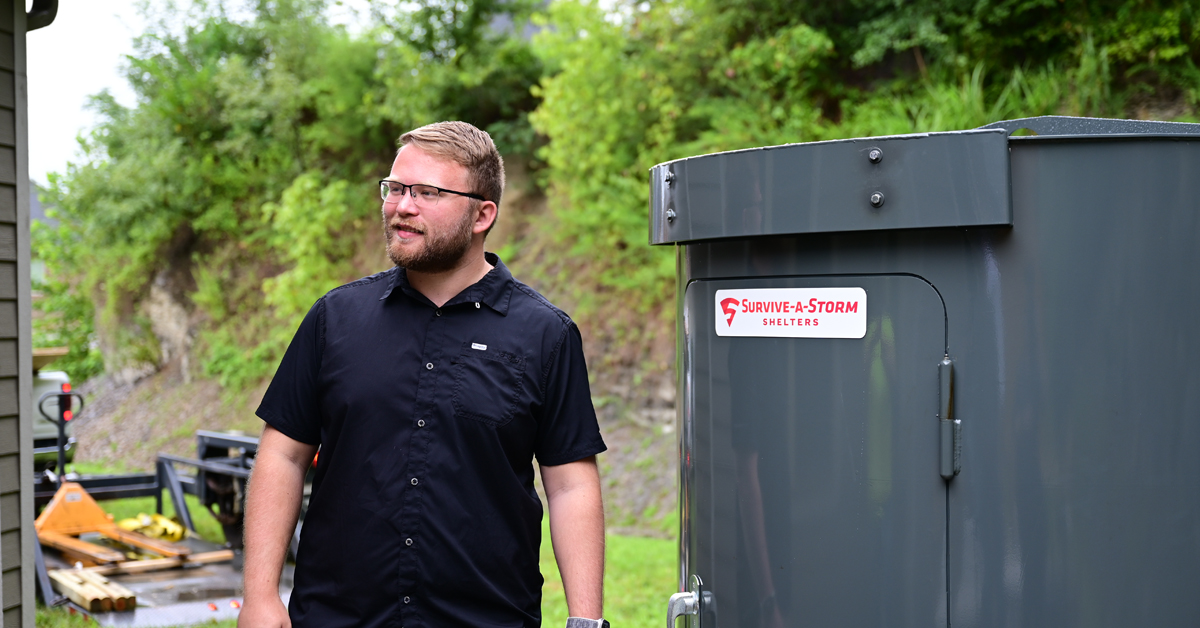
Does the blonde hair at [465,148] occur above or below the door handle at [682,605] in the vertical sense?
above

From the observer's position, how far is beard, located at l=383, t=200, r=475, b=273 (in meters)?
2.23

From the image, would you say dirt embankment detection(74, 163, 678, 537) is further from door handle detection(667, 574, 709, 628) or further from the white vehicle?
door handle detection(667, 574, 709, 628)

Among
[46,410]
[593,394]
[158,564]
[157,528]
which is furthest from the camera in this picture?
[593,394]

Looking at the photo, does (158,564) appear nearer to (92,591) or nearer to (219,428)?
(92,591)

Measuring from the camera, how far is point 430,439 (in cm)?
217

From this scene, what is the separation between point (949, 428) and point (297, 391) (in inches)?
55.4

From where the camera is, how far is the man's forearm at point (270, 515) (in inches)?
85.3

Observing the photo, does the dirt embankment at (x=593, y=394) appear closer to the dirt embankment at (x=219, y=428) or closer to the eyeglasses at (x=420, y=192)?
the dirt embankment at (x=219, y=428)

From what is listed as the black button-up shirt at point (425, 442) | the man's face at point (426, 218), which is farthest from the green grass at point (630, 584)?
the man's face at point (426, 218)

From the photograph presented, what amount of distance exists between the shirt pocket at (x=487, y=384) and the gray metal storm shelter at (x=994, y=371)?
63cm

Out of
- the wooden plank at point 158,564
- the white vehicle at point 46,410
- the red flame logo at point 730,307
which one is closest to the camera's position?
the red flame logo at point 730,307

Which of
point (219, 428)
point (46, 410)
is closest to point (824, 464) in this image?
point (46, 410)

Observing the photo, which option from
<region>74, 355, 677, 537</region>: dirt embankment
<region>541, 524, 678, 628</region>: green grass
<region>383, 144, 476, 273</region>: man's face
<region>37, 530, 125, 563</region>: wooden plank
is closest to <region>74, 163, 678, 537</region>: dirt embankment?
<region>74, 355, 677, 537</region>: dirt embankment

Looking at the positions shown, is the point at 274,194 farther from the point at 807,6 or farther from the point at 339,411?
the point at 339,411
